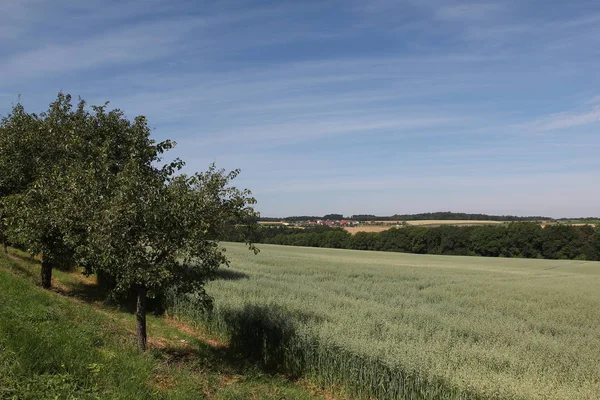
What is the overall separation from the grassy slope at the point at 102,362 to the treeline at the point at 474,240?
62170mm

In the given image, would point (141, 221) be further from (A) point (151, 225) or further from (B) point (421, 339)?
(B) point (421, 339)

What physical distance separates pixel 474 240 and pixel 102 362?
323 ft

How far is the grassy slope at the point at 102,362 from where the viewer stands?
22.1 ft

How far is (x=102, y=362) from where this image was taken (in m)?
8.20

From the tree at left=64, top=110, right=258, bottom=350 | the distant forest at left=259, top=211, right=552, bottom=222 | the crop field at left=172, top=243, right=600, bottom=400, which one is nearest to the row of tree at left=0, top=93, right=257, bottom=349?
the tree at left=64, top=110, right=258, bottom=350

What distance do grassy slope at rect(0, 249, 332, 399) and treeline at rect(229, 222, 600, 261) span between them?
6217 cm

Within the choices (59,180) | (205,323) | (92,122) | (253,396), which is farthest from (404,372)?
(92,122)

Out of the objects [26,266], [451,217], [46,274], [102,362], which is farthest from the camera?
[451,217]

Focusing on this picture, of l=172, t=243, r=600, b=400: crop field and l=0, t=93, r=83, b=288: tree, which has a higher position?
l=0, t=93, r=83, b=288: tree

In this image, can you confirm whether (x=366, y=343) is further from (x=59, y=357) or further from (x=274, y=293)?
(x=274, y=293)

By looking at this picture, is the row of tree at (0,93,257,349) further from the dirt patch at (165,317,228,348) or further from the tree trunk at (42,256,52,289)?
the tree trunk at (42,256,52,289)

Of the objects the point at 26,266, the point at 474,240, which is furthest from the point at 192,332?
the point at 474,240

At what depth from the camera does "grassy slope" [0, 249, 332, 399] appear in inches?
265

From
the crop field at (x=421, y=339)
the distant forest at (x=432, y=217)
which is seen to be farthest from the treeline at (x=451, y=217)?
the crop field at (x=421, y=339)
